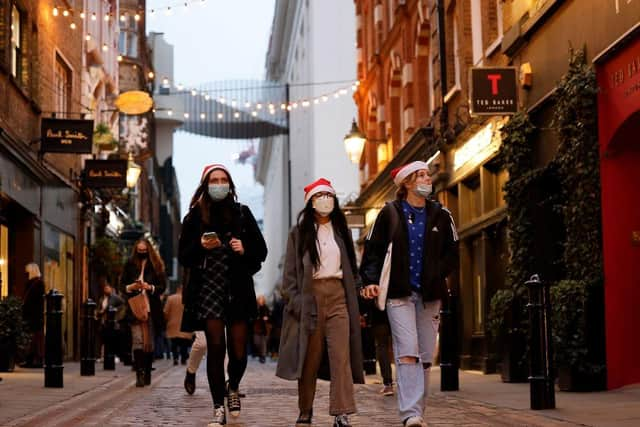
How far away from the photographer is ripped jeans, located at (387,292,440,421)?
8984mm

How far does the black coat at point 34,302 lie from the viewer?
21.1 meters

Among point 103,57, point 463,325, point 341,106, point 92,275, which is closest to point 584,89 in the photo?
point 463,325

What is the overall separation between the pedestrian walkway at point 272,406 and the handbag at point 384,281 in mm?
1334

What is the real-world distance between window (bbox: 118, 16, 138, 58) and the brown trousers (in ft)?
144

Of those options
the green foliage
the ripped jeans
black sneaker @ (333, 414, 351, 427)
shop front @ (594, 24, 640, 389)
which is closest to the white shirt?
the ripped jeans

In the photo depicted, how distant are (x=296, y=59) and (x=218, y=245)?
60.5 metres

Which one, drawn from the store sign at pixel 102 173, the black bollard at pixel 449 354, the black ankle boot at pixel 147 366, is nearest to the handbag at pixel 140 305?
the black ankle boot at pixel 147 366

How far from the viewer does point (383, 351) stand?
1509 centimetres

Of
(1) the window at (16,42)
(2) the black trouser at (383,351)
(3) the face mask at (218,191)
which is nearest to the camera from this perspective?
(3) the face mask at (218,191)

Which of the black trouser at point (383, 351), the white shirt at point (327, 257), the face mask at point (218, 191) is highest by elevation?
the face mask at point (218, 191)

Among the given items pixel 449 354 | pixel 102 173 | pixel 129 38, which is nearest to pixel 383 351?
pixel 449 354

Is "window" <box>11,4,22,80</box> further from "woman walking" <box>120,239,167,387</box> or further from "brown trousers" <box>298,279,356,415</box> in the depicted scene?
"brown trousers" <box>298,279,356,415</box>

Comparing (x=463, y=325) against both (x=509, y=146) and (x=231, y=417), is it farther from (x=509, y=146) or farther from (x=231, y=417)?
(x=231, y=417)

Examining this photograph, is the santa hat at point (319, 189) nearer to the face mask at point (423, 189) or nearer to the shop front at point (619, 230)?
the face mask at point (423, 189)
